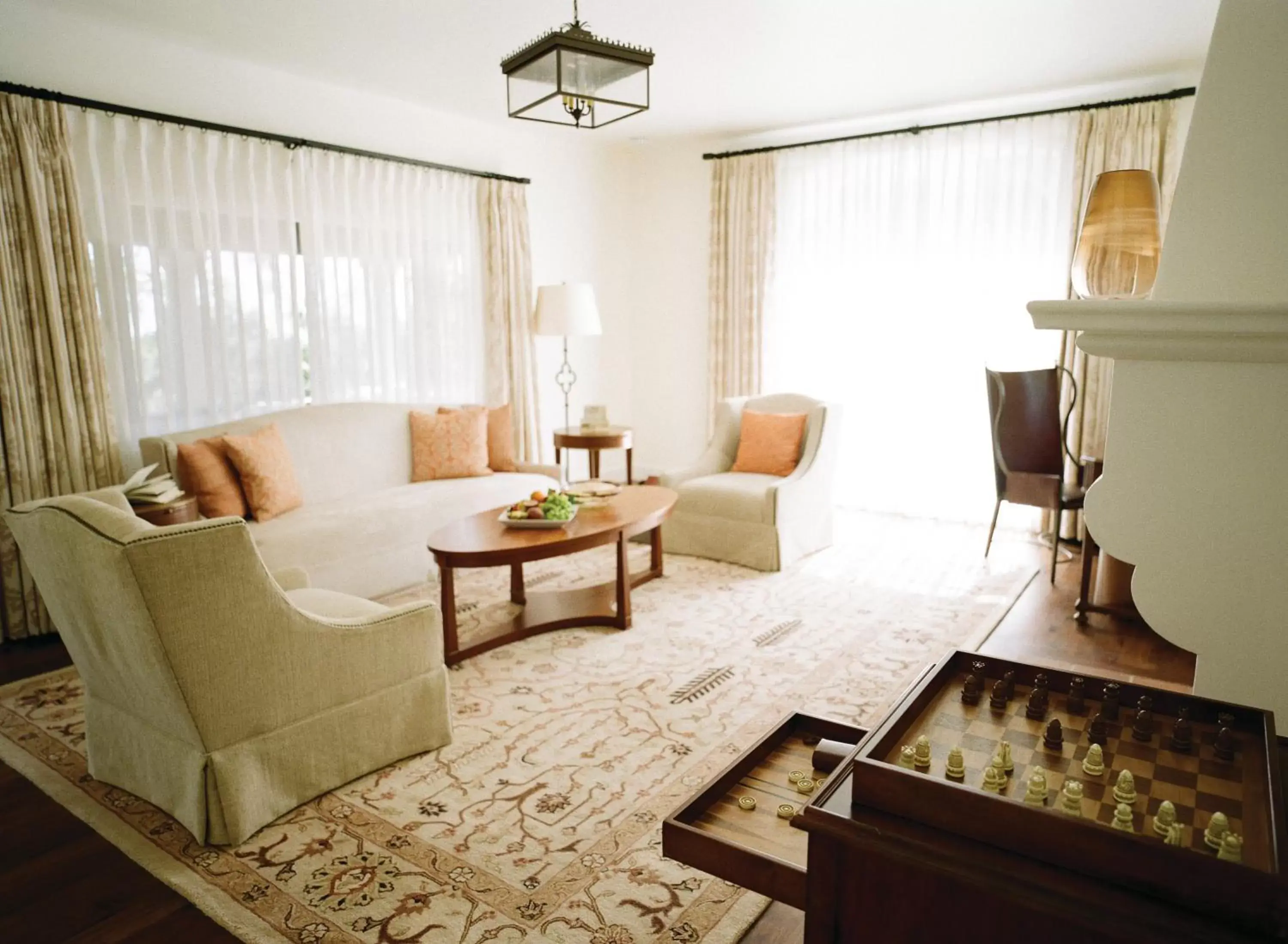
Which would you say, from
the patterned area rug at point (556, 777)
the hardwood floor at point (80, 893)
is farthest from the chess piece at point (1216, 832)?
the patterned area rug at point (556, 777)

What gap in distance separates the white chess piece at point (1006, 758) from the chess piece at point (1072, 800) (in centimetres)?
7

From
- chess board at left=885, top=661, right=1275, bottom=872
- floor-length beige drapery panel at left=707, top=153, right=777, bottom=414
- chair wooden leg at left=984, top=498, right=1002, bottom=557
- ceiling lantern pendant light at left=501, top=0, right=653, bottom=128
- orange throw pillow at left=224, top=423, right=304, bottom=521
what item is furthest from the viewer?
floor-length beige drapery panel at left=707, top=153, right=777, bottom=414

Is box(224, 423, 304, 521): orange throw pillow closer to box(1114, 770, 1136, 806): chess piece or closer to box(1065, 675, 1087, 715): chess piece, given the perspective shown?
box(1065, 675, 1087, 715): chess piece

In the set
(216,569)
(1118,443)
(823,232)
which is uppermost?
(823,232)

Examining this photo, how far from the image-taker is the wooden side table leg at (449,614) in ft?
10.5

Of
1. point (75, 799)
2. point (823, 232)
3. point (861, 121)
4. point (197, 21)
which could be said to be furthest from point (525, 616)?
point (861, 121)

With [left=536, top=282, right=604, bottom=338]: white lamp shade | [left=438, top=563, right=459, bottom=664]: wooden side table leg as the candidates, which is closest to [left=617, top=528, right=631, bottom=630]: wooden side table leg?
[left=438, top=563, right=459, bottom=664]: wooden side table leg

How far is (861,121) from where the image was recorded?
5770 millimetres

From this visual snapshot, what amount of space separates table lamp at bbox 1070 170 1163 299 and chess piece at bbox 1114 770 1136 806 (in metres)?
0.69

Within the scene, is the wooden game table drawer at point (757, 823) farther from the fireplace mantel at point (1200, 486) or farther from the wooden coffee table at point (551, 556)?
the wooden coffee table at point (551, 556)

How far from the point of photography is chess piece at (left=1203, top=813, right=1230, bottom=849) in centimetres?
78

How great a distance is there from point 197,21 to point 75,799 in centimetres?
342

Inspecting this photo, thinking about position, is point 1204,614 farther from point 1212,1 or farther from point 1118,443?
point 1212,1

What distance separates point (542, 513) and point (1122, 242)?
104 inches
